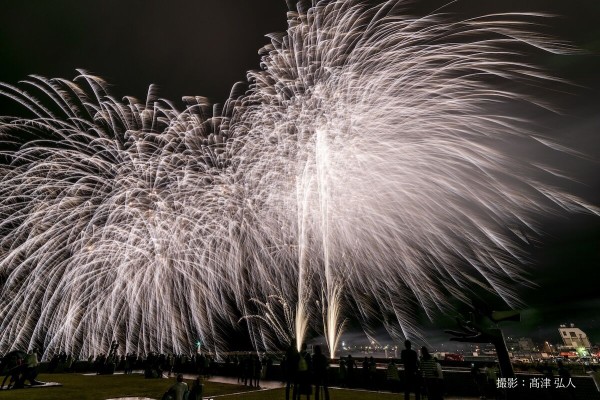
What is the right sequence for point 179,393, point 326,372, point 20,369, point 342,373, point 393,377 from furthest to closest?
point 342,373 → point 20,369 → point 393,377 → point 326,372 → point 179,393

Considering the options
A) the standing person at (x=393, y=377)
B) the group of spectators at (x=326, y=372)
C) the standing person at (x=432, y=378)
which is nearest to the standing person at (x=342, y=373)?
the standing person at (x=393, y=377)

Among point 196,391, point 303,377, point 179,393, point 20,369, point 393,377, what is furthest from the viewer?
point 20,369

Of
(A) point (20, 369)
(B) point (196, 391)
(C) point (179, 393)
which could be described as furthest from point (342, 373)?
(A) point (20, 369)

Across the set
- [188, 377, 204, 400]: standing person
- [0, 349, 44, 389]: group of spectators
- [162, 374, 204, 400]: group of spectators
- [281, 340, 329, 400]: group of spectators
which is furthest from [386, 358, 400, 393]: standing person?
[0, 349, 44, 389]: group of spectators

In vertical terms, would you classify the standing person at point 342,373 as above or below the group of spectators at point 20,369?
below

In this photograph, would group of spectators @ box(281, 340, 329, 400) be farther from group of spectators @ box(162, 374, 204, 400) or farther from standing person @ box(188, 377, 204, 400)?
group of spectators @ box(162, 374, 204, 400)

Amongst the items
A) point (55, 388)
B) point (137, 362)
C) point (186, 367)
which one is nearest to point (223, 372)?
point (186, 367)

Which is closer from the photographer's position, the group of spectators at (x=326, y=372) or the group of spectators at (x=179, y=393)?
the group of spectators at (x=179, y=393)

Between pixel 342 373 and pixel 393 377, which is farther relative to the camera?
pixel 342 373

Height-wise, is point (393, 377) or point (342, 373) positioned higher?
point (342, 373)

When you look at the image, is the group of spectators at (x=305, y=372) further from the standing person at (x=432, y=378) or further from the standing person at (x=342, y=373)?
the standing person at (x=342, y=373)


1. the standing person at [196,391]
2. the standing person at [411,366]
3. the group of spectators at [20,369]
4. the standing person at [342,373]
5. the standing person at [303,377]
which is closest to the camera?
the standing person at [196,391]

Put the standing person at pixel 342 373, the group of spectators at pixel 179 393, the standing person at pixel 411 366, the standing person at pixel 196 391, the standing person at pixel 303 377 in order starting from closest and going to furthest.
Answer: the group of spectators at pixel 179 393 → the standing person at pixel 196 391 → the standing person at pixel 303 377 → the standing person at pixel 411 366 → the standing person at pixel 342 373

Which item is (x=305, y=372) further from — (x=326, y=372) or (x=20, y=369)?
(x=20, y=369)
